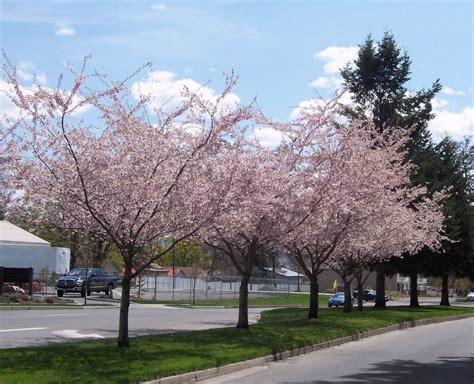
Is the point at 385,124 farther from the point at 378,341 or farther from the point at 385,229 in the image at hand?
the point at 378,341

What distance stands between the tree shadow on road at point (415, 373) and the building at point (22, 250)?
2898 centimetres

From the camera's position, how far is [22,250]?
4069 centimetres

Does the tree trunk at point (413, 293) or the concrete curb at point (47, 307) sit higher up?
the tree trunk at point (413, 293)

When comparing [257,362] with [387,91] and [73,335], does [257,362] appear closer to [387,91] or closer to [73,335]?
[73,335]

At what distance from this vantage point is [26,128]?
1266 centimetres

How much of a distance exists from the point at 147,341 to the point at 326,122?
915cm

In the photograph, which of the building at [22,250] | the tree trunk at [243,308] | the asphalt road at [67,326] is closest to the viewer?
the asphalt road at [67,326]

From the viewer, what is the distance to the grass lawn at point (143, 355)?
9.87m

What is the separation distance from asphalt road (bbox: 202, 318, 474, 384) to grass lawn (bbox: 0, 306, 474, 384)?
0.58 m

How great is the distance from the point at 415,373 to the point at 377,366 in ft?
3.89

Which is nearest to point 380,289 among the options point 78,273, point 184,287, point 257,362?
point 78,273

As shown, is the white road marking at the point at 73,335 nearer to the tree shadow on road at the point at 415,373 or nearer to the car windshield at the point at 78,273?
the tree shadow on road at the point at 415,373

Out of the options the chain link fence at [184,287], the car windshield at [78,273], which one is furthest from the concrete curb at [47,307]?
the car windshield at [78,273]

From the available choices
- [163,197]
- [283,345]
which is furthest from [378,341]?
[163,197]
